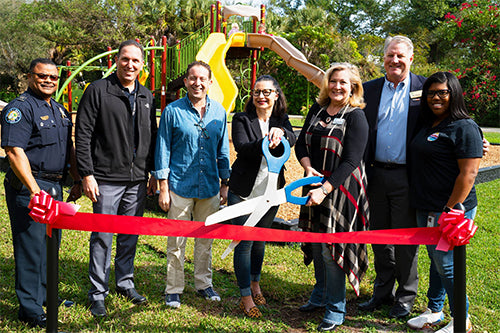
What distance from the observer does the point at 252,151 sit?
3096 millimetres

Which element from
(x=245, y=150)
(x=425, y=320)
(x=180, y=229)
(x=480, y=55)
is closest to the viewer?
(x=180, y=229)

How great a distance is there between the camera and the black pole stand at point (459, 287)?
2.37 m

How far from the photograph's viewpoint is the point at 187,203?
344 cm

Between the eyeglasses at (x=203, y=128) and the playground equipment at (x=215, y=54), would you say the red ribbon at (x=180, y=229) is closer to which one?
the eyeglasses at (x=203, y=128)

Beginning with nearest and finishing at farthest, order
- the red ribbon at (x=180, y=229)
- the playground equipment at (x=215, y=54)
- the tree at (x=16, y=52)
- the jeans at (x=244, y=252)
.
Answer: the red ribbon at (x=180, y=229) → the jeans at (x=244, y=252) → the playground equipment at (x=215, y=54) → the tree at (x=16, y=52)

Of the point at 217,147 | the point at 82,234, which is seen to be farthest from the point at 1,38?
the point at 217,147

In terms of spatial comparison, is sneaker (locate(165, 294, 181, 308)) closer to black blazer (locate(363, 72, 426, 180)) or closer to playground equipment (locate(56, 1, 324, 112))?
black blazer (locate(363, 72, 426, 180))

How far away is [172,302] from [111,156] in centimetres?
126

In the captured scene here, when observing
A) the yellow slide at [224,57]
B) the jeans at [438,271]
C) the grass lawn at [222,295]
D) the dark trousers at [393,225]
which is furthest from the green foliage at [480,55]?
the jeans at [438,271]

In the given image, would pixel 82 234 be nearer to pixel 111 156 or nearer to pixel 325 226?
pixel 111 156

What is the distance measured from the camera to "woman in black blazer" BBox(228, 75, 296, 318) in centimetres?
319

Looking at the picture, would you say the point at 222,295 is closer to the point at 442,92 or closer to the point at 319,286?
the point at 319,286

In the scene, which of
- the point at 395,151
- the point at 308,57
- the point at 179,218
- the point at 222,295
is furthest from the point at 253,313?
the point at 308,57

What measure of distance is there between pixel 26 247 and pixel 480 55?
69.3ft
